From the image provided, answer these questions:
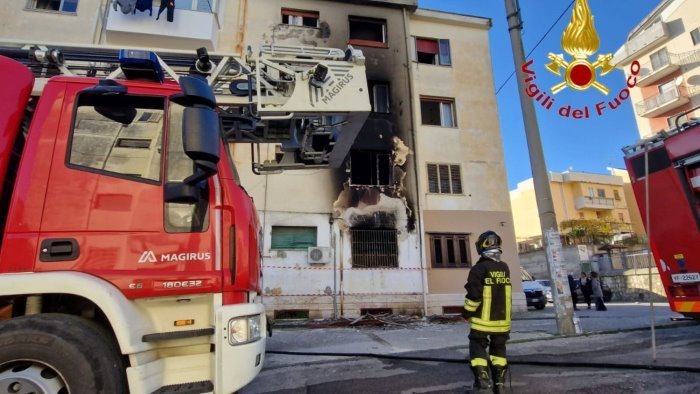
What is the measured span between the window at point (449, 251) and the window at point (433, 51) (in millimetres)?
7344

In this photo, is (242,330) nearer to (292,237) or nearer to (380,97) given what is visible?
(292,237)

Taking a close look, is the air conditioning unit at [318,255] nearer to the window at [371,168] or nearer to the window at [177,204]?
the window at [371,168]

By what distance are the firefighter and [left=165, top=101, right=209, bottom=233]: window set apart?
8.92 ft

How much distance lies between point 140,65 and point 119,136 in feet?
2.56

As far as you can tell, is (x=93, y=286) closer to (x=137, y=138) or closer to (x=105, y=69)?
(x=137, y=138)

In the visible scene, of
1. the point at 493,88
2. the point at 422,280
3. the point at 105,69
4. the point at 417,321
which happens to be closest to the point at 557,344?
the point at 417,321

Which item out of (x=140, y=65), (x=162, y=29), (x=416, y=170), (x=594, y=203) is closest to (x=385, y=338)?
(x=140, y=65)

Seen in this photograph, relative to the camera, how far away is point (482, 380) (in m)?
3.79

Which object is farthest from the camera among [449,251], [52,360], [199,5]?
[449,251]

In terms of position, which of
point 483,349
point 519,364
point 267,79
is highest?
point 267,79

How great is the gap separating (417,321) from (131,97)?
9930 millimetres

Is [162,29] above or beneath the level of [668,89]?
beneath

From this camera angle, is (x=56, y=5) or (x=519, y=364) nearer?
(x=519, y=364)

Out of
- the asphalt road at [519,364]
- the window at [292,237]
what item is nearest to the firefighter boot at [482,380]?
the asphalt road at [519,364]
